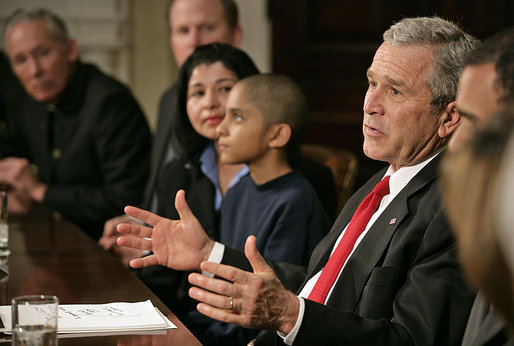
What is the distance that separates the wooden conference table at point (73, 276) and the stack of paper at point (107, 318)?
28 mm

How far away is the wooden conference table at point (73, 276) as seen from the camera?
4.70ft

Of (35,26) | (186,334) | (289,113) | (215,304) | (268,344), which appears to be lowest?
(268,344)

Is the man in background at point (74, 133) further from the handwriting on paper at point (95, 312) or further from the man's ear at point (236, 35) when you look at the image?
the handwriting on paper at point (95, 312)

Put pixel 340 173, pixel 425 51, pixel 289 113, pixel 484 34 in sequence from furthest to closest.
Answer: pixel 484 34 → pixel 340 173 → pixel 289 113 → pixel 425 51

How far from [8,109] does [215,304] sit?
3.94 m

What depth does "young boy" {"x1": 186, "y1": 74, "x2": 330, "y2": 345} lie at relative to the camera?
213cm

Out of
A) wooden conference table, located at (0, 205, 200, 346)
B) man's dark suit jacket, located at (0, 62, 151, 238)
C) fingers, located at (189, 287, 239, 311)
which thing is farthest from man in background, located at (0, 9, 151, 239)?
fingers, located at (189, 287, 239, 311)

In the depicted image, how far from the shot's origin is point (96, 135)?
3502 millimetres

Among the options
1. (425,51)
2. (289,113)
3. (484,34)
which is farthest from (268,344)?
(484,34)

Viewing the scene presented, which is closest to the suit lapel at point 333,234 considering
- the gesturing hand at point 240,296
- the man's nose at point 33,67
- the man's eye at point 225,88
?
the gesturing hand at point 240,296

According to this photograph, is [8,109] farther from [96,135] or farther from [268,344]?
[268,344]

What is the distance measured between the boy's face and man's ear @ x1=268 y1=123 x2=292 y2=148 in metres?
0.02

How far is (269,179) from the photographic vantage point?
2.29 metres

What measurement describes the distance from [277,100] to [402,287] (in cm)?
103
